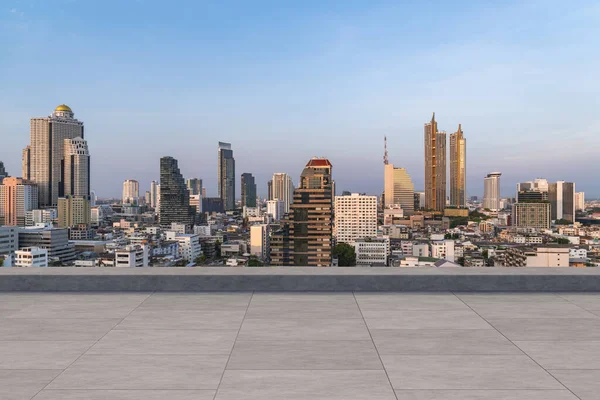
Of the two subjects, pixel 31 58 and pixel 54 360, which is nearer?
pixel 54 360

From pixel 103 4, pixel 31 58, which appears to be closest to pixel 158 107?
pixel 31 58

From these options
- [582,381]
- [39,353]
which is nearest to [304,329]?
[39,353]

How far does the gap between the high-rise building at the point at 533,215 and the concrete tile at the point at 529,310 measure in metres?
175

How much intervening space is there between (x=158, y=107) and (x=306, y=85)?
67411 millimetres

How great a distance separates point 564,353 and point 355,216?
153 m

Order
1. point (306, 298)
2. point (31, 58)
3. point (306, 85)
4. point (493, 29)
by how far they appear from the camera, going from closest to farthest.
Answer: point (306, 298), point (493, 29), point (306, 85), point (31, 58)

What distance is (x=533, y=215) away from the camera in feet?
569

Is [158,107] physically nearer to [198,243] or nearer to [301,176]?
[198,243]

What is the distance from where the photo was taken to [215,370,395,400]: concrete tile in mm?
3607

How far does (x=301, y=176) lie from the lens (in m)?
97.6

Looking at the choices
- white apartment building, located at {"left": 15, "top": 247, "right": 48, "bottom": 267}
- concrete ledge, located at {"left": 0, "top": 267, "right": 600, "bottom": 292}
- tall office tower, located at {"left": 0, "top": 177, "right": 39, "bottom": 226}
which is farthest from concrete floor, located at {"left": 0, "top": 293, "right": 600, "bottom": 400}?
tall office tower, located at {"left": 0, "top": 177, "right": 39, "bottom": 226}

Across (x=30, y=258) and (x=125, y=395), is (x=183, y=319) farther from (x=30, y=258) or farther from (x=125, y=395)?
(x=30, y=258)

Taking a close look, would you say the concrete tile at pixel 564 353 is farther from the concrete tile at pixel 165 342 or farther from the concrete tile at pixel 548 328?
the concrete tile at pixel 165 342

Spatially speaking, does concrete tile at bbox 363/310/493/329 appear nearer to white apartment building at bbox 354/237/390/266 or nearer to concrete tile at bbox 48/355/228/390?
concrete tile at bbox 48/355/228/390
